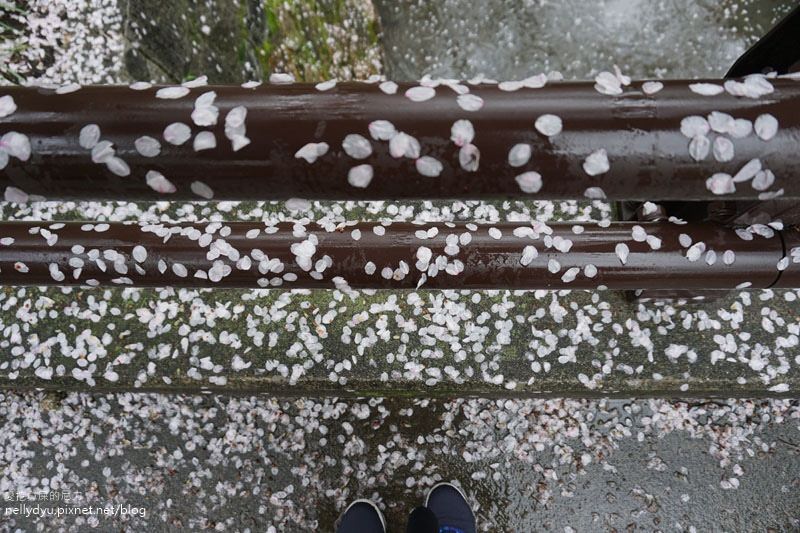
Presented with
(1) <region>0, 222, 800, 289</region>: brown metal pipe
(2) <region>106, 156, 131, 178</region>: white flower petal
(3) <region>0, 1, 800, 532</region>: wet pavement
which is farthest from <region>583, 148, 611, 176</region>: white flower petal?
(3) <region>0, 1, 800, 532</region>: wet pavement

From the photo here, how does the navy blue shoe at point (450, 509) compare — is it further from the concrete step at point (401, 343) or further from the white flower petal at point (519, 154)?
the white flower petal at point (519, 154)

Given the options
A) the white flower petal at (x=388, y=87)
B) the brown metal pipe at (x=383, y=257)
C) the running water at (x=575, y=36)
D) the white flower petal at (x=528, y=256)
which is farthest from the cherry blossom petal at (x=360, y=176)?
the running water at (x=575, y=36)

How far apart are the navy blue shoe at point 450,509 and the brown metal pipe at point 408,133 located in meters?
1.90

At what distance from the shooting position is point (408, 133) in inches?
27.0

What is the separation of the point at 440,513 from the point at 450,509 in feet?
0.16

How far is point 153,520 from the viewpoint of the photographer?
225 cm

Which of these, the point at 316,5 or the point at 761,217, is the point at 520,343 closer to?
the point at 761,217

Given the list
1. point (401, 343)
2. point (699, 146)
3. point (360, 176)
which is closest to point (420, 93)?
point (360, 176)

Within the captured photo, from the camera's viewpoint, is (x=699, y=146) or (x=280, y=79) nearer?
(x=699, y=146)

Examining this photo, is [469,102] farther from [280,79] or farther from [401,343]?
[401,343]

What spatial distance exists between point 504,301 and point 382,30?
3.18 m

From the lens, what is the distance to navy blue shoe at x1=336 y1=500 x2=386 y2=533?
2182 millimetres

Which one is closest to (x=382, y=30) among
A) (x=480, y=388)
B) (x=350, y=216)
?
(x=350, y=216)

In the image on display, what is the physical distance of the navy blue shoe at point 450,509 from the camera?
7.23 feet
